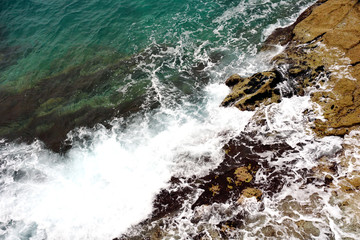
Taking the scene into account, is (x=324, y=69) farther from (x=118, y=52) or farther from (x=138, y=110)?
(x=118, y=52)

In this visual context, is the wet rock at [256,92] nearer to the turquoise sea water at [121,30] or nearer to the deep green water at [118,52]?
the deep green water at [118,52]

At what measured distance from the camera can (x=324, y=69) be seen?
16.9 meters

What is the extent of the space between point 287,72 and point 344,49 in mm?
4636

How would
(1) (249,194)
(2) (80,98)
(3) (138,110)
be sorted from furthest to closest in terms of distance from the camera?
(2) (80,98), (3) (138,110), (1) (249,194)

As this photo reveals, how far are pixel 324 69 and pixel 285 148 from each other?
7611mm

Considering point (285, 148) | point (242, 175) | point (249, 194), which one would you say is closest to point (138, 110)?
point (242, 175)

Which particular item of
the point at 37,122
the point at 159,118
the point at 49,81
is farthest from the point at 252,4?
the point at 37,122

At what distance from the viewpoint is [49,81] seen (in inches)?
902

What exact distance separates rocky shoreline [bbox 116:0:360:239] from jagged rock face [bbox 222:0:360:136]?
2.1 inches

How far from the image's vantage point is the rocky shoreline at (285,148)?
12102 millimetres

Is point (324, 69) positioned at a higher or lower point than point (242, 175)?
higher

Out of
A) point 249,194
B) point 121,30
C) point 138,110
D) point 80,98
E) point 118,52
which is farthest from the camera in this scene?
point 121,30

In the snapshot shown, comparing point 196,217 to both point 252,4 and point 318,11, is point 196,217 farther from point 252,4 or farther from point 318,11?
point 252,4

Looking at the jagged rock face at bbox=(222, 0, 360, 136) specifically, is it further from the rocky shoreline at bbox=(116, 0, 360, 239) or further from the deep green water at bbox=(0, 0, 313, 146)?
the deep green water at bbox=(0, 0, 313, 146)
